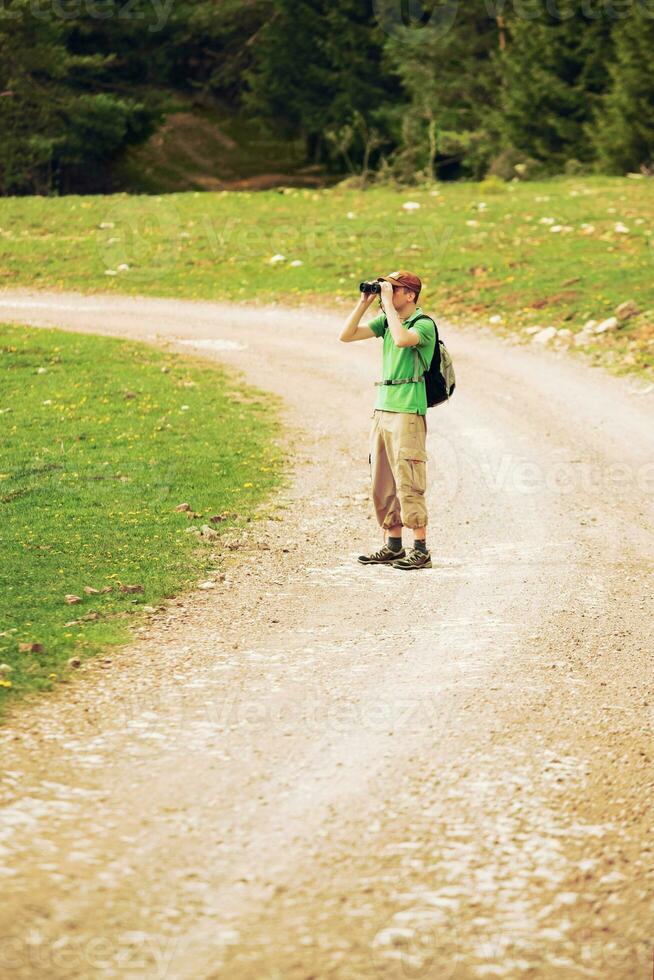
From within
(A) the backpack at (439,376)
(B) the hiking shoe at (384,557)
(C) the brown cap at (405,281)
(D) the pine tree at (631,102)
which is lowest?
(B) the hiking shoe at (384,557)

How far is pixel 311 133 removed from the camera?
54688 millimetres

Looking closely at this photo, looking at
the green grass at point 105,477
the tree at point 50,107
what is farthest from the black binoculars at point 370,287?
the tree at point 50,107

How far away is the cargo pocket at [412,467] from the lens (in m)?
9.86

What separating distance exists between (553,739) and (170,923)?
2679mm

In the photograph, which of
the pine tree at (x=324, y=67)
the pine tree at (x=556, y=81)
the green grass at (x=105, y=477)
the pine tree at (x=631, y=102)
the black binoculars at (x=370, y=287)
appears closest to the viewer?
the green grass at (x=105, y=477)

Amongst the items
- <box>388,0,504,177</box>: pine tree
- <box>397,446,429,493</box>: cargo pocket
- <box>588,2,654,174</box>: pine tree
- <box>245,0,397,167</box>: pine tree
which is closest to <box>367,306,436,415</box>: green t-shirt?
<box>397,446,429,493</box>: cargo pocket

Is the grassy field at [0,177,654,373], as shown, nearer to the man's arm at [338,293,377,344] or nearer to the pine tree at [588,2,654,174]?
Result: the pine tree at [588,2,654,174]

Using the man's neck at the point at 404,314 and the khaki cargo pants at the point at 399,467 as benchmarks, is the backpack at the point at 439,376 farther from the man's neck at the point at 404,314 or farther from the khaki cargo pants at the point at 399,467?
the khaki cargo pants at the point at 399,467

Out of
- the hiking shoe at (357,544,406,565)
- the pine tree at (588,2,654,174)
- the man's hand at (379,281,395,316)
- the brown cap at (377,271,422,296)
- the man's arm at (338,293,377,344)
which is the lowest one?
the hiking shoe at (357,544,406,565)

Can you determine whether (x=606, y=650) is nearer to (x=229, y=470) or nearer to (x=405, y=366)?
(x=405, y=366)

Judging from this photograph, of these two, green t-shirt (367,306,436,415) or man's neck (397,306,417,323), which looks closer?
green t-shirt (367,306,436,415)

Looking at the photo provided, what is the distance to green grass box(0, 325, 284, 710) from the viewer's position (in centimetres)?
899

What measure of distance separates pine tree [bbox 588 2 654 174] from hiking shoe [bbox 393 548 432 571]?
31199 mm

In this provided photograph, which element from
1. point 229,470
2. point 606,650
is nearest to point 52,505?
point 229,470
